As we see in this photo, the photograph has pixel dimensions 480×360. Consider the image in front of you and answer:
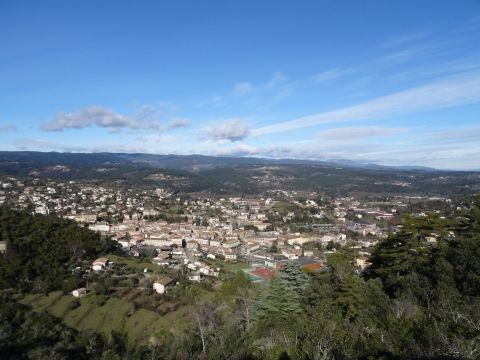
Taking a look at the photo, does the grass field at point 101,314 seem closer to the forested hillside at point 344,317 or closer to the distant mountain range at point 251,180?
the forested hillside at point 344,317

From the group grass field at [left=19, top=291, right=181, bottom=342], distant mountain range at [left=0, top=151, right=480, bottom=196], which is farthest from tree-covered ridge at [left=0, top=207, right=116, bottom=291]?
distant mountain range at [left=0, top=151, right=480, bottom=196]

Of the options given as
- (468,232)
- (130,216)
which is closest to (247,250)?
(130,216)

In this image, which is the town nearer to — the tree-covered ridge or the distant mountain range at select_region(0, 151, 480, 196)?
the tree-covered ridge

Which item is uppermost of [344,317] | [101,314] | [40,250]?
[344,317]

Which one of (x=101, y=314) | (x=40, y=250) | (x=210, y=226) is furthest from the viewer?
(x=210, y=226)

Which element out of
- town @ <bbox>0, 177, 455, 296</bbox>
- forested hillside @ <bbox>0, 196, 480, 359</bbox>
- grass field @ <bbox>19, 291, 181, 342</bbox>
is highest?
forested hillside @ <bbox>0, 196, 480, 359</bbox>

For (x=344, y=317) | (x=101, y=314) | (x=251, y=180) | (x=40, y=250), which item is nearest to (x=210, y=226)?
(x=40, y=250)

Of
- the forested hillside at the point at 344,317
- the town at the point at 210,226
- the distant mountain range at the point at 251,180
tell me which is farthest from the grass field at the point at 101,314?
the distant mountain range at the point at 251,180

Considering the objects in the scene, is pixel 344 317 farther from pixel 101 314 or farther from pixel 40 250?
pixel 40 250
